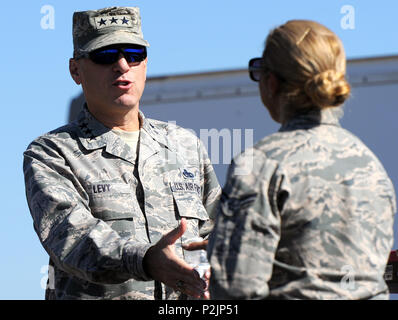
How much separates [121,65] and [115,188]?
604mm

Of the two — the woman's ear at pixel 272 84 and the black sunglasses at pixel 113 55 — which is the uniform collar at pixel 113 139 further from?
the woman's ear at pixel 272 84

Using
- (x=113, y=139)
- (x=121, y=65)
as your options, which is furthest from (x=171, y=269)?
(x=121, y=65)

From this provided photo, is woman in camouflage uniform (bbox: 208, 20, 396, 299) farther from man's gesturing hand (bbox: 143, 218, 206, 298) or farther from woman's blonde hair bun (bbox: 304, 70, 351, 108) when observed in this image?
man's gesturing hand (bbox: 143, 218, 206, 298)

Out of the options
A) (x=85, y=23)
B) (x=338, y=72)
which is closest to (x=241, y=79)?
(x=85, y=23)

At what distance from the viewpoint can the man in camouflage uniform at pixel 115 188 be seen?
3752mm

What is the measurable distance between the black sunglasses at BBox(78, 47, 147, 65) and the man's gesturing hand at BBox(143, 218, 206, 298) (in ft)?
3.63

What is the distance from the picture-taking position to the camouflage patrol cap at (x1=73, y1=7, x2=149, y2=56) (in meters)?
4.38

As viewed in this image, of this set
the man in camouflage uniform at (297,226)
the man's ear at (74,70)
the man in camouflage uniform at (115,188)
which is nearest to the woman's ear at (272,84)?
the man in camouflage uniform at (297,226)

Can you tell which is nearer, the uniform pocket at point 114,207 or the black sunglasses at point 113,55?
the uniform pocket at point 114,207

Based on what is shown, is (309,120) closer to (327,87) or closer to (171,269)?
(327,87)

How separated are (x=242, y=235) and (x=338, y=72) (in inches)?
22.7

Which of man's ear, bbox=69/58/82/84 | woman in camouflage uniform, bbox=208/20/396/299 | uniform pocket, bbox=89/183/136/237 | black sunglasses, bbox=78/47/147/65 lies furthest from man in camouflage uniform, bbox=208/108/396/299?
man's ear, bbox=69/58/82/84

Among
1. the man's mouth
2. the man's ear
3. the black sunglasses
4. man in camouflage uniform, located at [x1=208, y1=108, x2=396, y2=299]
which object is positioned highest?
the black sunglasses
